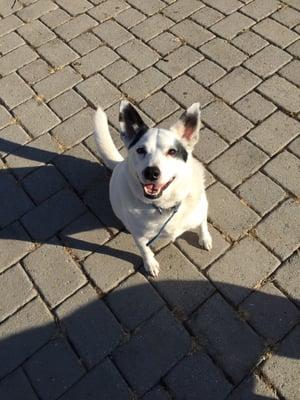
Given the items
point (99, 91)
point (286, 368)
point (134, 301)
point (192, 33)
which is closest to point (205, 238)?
point (134, 301)

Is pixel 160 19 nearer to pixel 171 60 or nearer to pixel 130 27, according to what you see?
pixel 130 27

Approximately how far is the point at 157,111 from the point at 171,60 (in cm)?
80

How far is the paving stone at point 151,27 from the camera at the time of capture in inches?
206

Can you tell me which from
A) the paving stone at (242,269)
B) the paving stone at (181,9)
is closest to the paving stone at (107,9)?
the paving stone at (181,9)

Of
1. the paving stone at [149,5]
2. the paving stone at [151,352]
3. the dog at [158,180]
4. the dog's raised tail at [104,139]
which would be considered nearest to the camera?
the dog at [158,180]

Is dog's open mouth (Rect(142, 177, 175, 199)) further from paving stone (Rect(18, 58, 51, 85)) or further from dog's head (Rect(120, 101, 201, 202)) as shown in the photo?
paving stone (Rect(18, 58, 51, 85))

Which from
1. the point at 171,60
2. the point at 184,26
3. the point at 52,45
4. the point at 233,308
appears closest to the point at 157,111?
the point at 171,60

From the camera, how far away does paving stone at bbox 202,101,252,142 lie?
4.30 meters

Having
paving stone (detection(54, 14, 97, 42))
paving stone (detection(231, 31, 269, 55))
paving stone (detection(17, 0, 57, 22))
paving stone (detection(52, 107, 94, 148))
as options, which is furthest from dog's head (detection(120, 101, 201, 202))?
paving stone (detection(17, 0, 57, 22))

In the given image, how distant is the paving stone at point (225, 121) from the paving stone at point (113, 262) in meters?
1.44

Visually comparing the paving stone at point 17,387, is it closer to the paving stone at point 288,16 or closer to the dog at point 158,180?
the dog at point 158,180

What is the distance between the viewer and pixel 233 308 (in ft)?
11.0

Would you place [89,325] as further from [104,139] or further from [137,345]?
[104,139]

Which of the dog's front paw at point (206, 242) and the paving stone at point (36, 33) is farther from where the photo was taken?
the paving stone at point (36, 33)
